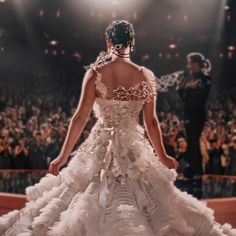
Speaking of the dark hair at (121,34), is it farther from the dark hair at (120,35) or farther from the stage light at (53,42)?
the stage light at (53,42)

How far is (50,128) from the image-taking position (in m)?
8.39

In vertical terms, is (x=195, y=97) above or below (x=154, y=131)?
above

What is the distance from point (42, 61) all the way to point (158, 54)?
1.97 m

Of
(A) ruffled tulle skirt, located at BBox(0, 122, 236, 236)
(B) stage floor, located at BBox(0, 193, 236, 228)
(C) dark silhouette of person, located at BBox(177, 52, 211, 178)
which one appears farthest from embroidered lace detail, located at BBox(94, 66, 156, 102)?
(C) dark silhouette of person, located at BBox(177, 52, 211, 178)

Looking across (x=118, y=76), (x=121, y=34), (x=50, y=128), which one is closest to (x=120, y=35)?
(x=121, y=34)

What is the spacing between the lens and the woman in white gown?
2.20 m

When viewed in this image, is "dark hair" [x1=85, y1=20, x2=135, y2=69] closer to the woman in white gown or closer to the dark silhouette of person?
the woman in white gown

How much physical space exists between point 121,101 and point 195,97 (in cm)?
408

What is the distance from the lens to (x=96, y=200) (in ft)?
7.43

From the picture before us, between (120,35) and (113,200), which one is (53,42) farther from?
(113,200)

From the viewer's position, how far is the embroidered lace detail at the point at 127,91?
2436mm

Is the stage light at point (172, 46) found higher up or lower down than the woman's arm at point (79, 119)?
higher up

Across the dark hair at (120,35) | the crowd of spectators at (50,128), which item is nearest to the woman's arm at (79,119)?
the dark hair at (120,35)

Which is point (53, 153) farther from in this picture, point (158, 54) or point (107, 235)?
point (107, 235)
